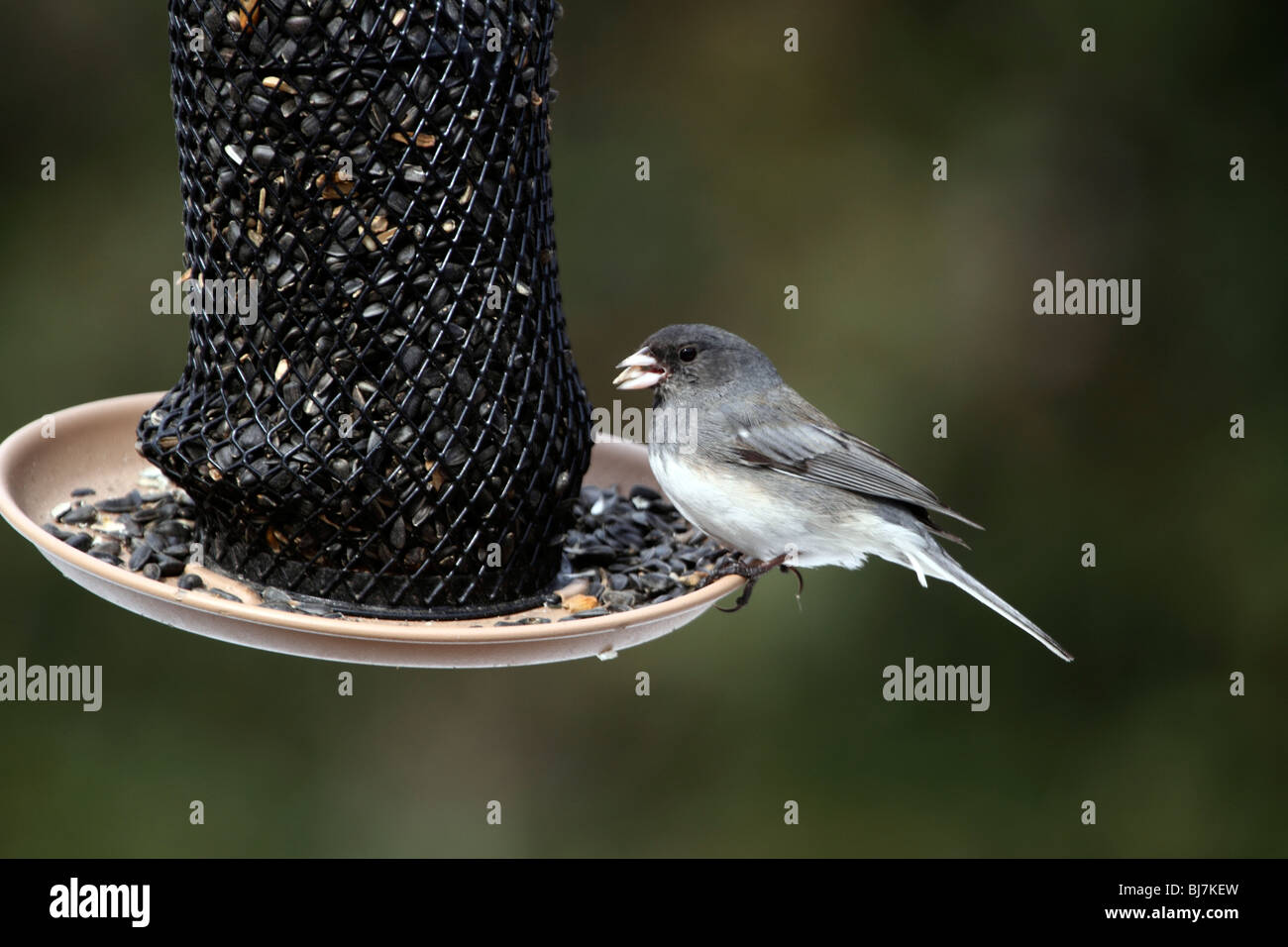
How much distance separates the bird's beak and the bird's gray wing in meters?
0.22

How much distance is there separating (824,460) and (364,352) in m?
1.26

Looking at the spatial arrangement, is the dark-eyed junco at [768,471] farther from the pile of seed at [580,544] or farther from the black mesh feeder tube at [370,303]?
the black mesh feeder tube at [370,303]

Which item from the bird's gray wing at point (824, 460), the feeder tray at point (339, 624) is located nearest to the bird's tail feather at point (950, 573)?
the bird's gray wing at point (824, 460)

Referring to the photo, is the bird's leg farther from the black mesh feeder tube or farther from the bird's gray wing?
the black mesh feeder tube

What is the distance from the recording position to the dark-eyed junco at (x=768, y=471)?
3189mm

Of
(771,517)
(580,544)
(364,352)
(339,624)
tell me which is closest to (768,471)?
(771,517)

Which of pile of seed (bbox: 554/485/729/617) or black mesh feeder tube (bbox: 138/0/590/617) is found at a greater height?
black mesh feeder tube (bbox: 138/0/590/617)

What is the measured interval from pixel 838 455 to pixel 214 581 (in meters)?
1.48

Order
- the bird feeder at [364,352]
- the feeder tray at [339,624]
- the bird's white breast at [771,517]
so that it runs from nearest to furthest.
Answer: the feeder tray at [339,624], the bird feeder at [364,352], the bird's white breast at [771,517]

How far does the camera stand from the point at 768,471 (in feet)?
10.9

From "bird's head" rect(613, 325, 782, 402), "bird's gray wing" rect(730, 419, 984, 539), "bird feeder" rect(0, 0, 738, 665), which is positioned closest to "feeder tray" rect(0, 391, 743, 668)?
"bird feeder" rect(0, 0, 738, 665)

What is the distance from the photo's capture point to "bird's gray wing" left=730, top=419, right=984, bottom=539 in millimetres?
3344

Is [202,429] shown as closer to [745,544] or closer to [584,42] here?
[745,544]

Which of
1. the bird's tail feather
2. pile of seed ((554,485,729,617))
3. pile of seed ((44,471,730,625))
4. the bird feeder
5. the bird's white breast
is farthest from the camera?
the bird's tail feather
